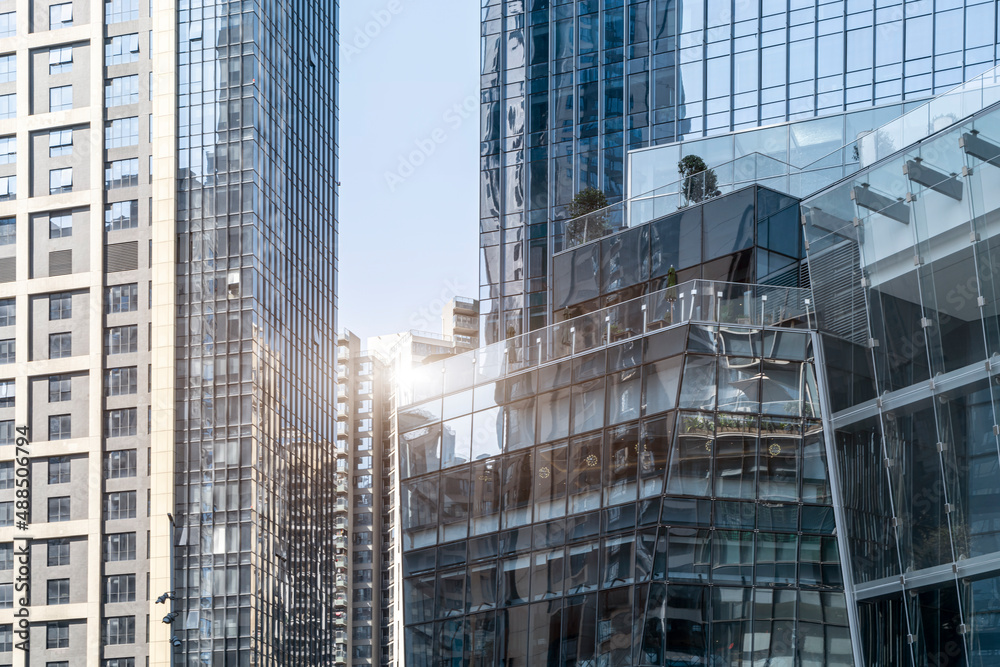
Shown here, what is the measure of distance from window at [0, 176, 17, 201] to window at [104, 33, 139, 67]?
10070mm

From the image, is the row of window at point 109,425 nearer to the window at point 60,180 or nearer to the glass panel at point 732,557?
the window at point 60,180

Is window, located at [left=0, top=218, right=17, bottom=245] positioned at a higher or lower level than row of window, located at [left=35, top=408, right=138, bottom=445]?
higher

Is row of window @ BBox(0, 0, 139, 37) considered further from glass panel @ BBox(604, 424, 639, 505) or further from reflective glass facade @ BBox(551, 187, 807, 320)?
glass panel @ BBox(604, 424, 639, 505)

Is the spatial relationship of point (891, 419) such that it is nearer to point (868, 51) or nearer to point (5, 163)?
point (868, 51)

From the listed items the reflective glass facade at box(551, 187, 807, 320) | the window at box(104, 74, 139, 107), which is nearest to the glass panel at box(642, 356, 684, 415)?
the reflective glass facade at box(551, 187, 807, 320)

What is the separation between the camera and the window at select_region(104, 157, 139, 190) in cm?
8000

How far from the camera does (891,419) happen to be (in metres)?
27.1

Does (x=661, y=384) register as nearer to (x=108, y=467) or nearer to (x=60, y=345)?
(x=108, y=467)

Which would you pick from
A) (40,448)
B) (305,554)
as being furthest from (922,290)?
(305,554)

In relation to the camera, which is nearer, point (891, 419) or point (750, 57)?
point (891, 419)

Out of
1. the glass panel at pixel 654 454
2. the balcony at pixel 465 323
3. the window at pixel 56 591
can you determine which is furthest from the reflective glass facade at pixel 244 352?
the balcony at pixel 465 323

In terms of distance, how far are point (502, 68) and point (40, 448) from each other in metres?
37.5

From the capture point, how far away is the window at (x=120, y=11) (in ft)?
270

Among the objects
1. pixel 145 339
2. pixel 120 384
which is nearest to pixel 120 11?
pixel 145 339
